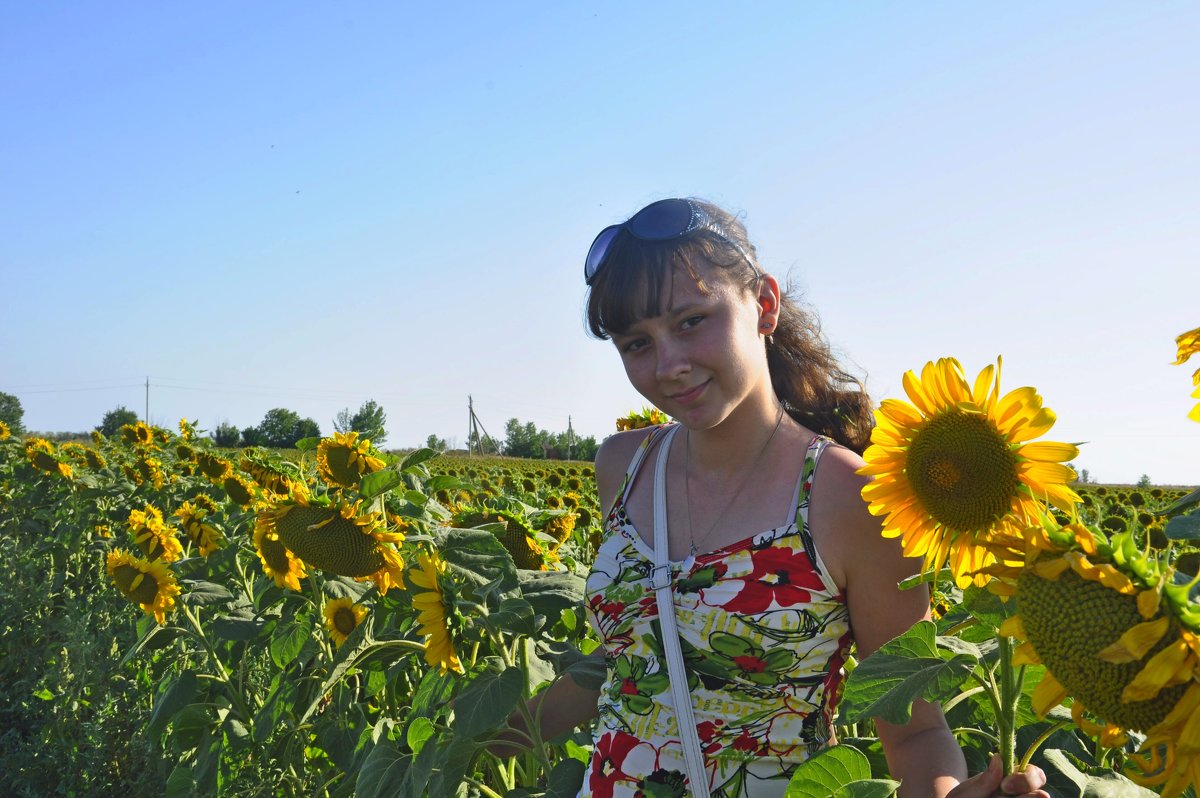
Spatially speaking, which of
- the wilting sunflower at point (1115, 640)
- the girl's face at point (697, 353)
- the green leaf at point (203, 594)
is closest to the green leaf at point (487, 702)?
the girl's face at point (697, 353)

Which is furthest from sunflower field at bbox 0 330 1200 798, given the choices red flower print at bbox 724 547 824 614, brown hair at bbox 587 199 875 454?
brown hair at bbox 587 199 875 454

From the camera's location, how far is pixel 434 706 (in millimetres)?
2068

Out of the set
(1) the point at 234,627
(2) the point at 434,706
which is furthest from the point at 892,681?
(1) the point at 234,627

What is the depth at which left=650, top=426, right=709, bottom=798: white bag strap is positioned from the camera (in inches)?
61.7

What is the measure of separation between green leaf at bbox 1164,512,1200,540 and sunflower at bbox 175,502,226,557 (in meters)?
3.43

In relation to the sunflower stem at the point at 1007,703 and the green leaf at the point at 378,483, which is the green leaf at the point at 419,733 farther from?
the sunflower stem at the point at 1007,703

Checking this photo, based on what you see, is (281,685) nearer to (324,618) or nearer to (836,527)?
(324,618)

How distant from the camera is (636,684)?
171cm

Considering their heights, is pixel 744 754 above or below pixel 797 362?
below

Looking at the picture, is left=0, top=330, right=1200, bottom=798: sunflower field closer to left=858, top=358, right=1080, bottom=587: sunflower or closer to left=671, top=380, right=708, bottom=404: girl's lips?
left=858, top=358, right=1080, bottom=587: sunflower

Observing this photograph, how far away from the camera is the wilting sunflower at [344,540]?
7.39ft

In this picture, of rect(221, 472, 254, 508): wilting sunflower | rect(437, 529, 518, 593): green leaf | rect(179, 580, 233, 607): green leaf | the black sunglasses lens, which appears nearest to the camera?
the black sunglasses lens

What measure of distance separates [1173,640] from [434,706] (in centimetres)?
160

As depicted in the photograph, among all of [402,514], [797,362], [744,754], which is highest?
[797,362]
